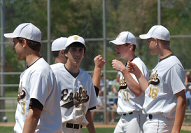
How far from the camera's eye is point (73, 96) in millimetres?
8281

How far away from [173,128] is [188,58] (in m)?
14.4

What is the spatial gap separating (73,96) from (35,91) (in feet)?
6.54

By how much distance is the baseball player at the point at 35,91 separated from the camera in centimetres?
Result: 632

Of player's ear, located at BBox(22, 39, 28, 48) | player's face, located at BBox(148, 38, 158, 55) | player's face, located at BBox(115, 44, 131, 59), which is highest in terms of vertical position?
player's ear, located at BBox(22, 39, 28, 48)

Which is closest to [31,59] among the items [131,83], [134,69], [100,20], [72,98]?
[72,98]

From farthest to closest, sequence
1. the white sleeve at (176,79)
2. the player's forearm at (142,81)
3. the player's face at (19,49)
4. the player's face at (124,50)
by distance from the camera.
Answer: the player's face at (124,50) → the player's forearm at (142,81) → the white sleeve at (176,79) → the player's face at (19,49)

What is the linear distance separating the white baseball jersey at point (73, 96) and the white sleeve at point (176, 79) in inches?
40.8

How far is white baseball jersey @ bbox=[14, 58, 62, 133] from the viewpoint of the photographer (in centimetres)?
635

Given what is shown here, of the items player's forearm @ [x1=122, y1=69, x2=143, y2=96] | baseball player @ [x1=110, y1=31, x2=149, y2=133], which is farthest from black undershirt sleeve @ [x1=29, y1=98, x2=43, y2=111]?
baseball player @ [x1=110, y1=31, x2=149, y2=133]

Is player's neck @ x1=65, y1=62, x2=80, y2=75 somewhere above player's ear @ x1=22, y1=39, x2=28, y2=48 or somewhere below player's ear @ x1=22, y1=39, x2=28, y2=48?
below

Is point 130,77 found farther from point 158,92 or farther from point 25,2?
point 25,2

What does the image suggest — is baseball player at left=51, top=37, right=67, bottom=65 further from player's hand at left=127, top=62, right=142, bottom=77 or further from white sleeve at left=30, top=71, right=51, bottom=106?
white sleeve at left=30, top=71, right=51, bottom=106

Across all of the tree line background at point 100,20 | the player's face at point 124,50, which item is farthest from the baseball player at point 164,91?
the tree line background at point 100,20

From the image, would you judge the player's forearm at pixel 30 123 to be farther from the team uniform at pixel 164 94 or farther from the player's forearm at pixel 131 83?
the player's forearm at pixel 131 83
